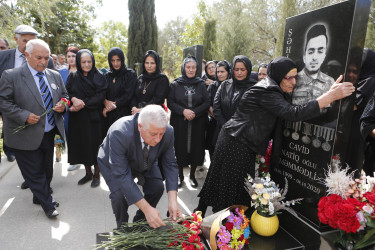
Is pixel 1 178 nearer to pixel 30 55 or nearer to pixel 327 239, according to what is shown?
pixel 30 55

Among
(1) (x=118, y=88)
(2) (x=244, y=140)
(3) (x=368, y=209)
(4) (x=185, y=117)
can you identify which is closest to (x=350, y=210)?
(3) (x=368, y=209)

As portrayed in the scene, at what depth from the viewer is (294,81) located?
246 cm

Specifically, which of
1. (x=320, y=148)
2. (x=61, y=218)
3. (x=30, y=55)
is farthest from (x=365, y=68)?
(x=61, y=218)

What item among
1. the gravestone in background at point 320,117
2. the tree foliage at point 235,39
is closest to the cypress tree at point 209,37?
the tree foliage at point 235,39

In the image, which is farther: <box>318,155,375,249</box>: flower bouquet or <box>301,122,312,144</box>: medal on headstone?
<box>301,122,312,144</box>: medal on headstone

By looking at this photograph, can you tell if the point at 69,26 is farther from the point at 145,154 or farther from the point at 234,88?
the point at 145,154

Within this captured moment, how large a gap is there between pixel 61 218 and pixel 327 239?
2.89 meters

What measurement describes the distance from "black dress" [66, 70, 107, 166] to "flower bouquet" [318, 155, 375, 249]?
3190 mm

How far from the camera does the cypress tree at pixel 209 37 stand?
529 inches

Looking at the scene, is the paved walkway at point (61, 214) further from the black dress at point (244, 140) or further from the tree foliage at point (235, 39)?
the tree foliage at point (235, 39)

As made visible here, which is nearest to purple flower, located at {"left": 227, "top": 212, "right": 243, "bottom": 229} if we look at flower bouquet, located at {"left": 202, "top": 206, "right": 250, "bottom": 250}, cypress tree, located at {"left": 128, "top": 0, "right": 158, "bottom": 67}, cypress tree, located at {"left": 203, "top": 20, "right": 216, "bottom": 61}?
flower bouquet, located at {"left": 202, "top": 206, "right": 250, "bottom": 250}

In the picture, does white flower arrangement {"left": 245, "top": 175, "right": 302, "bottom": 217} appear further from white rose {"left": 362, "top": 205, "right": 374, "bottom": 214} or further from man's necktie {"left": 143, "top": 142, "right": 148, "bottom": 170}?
man's necktie {"left": 143, "top": 142, "right": 148, "bottom": 170}

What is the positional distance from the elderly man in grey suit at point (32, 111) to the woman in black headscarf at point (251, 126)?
6.53ft

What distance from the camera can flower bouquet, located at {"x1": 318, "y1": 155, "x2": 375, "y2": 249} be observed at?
183 centimetres
